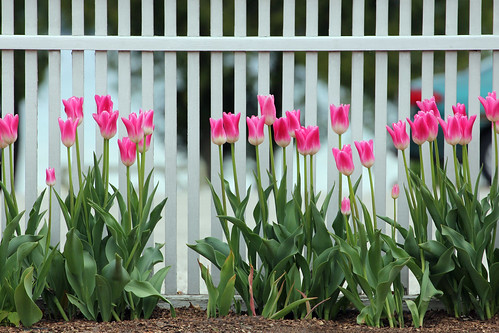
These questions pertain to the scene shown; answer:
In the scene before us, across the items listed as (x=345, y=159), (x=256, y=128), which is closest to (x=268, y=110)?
(x=256, y=128)

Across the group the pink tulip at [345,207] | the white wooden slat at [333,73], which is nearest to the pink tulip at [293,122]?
the pink tulip at [345,207]

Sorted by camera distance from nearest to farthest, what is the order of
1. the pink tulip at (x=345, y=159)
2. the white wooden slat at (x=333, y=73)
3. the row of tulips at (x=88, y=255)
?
the pink tulip at (x=345, y=159) → the row of tulips at (x=88, y=255) → the white wooden slat at (x=333, y=73)

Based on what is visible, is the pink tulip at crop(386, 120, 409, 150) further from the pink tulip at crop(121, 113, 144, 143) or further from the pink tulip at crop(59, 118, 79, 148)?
the pink tulip at crop(59, 118, 79, 148)

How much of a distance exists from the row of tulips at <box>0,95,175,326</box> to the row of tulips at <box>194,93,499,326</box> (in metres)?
0.27

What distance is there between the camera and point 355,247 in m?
2.40

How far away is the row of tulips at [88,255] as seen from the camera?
92.4 inches

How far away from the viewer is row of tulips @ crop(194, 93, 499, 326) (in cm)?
236

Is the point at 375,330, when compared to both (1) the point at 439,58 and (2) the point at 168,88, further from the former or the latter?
(1) the point at 439,58

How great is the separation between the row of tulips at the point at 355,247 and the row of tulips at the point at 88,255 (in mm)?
265

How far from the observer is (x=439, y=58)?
7.98 metres

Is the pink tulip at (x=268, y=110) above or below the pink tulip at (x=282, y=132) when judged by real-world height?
above

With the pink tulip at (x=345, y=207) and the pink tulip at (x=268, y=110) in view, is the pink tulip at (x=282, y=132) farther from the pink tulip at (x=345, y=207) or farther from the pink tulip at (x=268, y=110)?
the pink tulip at (x=345, y=207)

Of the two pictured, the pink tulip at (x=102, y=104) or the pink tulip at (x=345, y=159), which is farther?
the pink tulip at (x=102, y=104)

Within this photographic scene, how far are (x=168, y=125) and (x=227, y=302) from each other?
93 centimetres
